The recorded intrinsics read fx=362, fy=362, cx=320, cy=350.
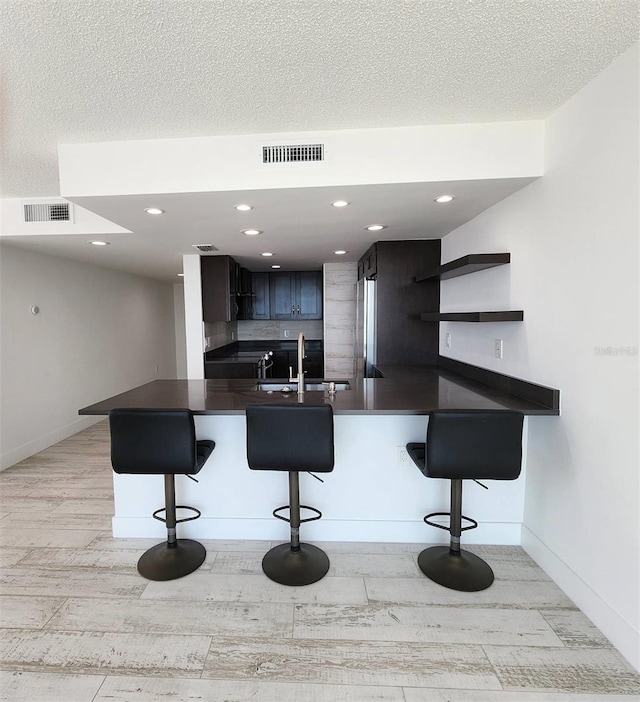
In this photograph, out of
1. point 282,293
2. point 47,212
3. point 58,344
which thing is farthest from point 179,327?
point 47,212

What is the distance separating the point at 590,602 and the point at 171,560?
2.16m

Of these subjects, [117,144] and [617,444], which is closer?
[617,444]

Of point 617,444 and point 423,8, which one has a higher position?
point 423,8

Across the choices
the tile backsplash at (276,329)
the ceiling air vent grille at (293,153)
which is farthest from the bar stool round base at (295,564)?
the tile backsplash at (276,329)

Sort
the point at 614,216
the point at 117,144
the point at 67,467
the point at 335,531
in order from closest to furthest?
the point at 614,216
the point at 117,144
the point at 335,531
the point at 67,467

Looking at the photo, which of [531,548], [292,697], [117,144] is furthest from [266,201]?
[531,548]

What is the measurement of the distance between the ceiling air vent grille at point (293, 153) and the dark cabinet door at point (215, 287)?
8.03ft

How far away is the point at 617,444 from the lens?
1506 millimetres

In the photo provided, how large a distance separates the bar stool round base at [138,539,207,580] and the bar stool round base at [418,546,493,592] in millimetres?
1312

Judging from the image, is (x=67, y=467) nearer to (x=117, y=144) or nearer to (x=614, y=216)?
(x=117, y=144)

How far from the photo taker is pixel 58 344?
435 centimetres

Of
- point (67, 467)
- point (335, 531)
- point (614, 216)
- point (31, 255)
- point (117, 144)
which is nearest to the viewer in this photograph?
point (614, 216)

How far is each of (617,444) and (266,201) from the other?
2192 millimetres

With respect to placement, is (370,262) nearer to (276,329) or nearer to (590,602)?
(276,329)
